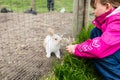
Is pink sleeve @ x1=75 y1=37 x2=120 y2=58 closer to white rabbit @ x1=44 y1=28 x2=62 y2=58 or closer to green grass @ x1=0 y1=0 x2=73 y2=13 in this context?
white rabbit @ x1=44 y1=28 x2=62 y2=58

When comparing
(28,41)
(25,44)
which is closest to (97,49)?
(25,44)

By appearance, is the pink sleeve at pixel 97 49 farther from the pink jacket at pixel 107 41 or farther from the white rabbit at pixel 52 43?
the white rabbit at pixel 52 43

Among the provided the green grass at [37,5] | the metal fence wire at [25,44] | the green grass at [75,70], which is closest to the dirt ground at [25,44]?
the metal fence wire at [25,44]

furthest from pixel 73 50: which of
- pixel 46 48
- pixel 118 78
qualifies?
pixel 46 48

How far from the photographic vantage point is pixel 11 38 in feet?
15.1

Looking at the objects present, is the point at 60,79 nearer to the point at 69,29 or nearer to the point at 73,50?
the point at 73,50

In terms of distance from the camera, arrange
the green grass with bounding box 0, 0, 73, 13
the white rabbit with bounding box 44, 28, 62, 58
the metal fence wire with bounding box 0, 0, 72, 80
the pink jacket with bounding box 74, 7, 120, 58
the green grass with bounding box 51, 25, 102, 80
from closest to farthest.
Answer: the pink jacket with bounding box 74, 7, 120, 58
the green grass with bounding box 51, 25, 102, 80
the metal fence wire with bounding box 0, 0, 72, 80
the white rabbit with bounding box 44, 28, 62, 58
the green grass with bounding box 0, 0, 73, 13

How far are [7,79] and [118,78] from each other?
144 centimetres

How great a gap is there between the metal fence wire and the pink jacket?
117 centimetres

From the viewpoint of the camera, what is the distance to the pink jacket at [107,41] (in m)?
2.46

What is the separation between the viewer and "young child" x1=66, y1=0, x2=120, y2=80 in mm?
2480

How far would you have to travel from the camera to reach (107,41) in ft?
8.07

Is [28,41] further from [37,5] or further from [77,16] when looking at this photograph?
[37,5]

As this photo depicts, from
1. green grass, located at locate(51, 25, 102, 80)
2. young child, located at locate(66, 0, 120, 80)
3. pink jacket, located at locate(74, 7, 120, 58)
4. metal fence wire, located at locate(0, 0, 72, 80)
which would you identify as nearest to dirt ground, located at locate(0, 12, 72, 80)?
metal fence wire, located at locate(0, 0, 72, 80)
